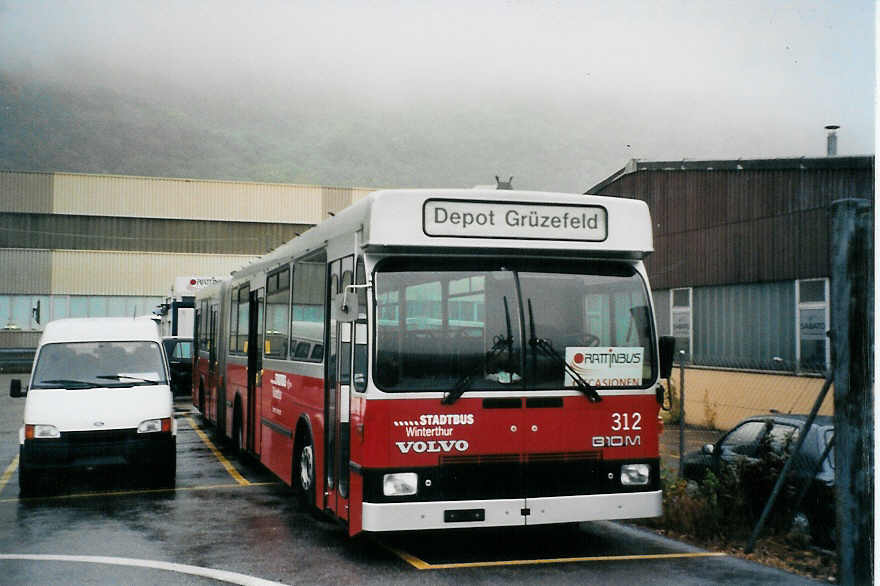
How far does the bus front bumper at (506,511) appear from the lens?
7.55m

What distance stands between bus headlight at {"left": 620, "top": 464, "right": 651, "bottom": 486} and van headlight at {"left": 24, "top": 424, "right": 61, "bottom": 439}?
21.9 feet

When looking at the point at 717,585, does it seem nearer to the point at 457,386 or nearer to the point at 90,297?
the point at 457,386

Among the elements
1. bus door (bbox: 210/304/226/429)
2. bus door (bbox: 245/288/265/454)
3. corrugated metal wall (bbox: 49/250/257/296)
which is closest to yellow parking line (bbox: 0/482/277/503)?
bus door (bbox: 245/288/265/454)

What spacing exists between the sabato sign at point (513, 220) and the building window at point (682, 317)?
14428mm

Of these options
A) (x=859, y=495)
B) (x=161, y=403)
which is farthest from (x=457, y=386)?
(x=161, y=403)

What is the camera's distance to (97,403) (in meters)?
11.8

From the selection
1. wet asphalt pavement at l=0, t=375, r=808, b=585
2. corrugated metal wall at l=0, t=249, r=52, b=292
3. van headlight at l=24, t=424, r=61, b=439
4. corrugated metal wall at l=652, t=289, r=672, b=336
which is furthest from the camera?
corrugated metal wall at l=0, t=249, r=52, b=292

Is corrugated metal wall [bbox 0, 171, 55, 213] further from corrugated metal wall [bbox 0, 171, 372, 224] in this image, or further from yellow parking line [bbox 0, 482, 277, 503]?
yellow parking line [bbox 0, 482, 277, 503]

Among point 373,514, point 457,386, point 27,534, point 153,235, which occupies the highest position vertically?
point 153,235

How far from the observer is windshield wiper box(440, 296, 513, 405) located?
7676mm

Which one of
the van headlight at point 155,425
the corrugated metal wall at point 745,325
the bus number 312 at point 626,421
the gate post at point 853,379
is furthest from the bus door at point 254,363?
the corrugated metal wall at point 745,325

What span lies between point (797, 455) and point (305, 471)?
457cm

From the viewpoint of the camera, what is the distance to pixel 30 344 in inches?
1987

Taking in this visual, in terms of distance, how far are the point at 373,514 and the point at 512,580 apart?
1175mm
